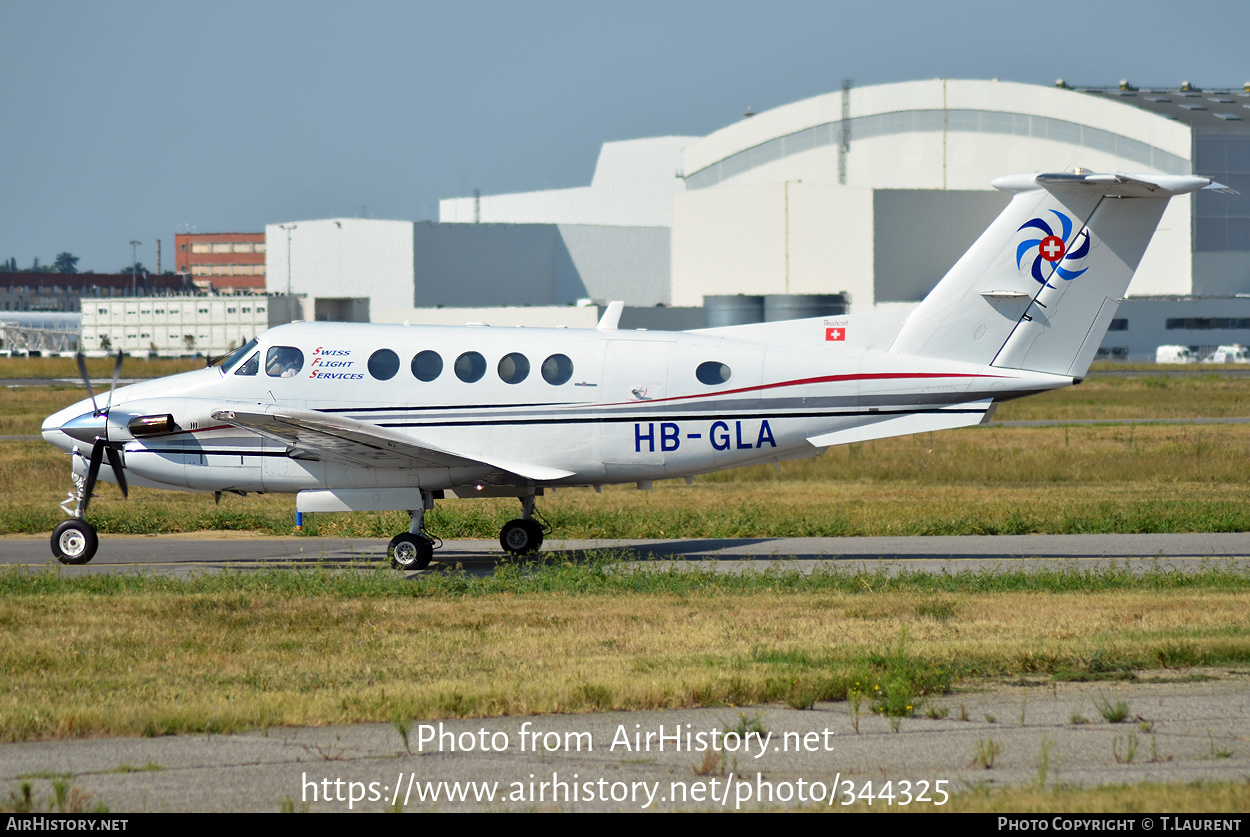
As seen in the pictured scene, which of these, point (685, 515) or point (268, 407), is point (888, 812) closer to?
point (268, 407)

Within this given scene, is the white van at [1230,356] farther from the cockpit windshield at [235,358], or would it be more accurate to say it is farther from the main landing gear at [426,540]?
the cockpit windshield at [235,358]

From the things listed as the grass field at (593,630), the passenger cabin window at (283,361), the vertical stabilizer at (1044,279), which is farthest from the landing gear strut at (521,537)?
the vertical stabilizer at (1044,279)

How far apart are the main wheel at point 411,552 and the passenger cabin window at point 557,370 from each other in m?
2.68

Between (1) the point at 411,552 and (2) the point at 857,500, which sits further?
(2) the point at 857,500

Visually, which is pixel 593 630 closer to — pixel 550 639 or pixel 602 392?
pixel 550 639

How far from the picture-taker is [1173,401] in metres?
46.3

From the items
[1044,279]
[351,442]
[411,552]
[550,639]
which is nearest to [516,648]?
[550,639]

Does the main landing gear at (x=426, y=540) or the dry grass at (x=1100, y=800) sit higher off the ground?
the dry grass at (x=1100, y=800)

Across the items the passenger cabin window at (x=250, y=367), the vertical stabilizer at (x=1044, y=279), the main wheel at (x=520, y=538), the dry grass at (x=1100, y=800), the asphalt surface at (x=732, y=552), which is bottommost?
the asphalt surface at (x=732, y=552)

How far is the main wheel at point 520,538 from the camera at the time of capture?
55.3 feet

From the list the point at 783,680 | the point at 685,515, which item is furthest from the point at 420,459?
the point at 783,680

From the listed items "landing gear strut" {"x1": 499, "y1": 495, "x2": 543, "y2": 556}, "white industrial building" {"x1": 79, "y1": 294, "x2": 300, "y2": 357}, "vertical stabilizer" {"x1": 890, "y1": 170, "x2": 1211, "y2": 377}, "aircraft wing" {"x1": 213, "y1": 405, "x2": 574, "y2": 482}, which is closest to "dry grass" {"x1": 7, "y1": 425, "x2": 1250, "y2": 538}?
"landing gear strut" {"x1": 499, "y1": 495, "x2": 543, "y2": 556}

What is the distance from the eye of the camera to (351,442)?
15102 mm

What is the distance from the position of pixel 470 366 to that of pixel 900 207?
6244 centimetres
